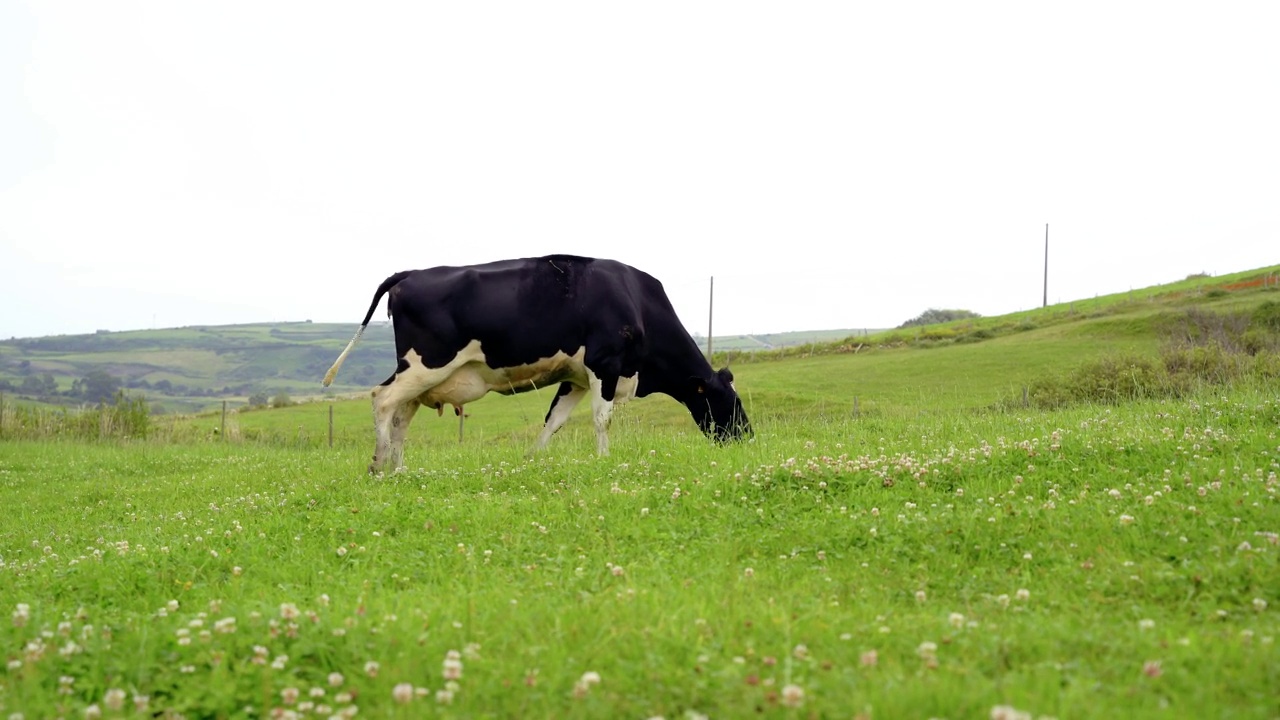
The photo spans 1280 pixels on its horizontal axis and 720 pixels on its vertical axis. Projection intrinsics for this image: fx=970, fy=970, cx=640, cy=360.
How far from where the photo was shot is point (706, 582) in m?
6.68

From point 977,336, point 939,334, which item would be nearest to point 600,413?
point 977,336

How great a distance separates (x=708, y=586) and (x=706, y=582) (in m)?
0.16

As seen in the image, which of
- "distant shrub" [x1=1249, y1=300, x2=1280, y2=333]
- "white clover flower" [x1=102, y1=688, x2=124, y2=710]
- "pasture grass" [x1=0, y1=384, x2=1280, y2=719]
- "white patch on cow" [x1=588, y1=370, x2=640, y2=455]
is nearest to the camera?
"white clover flower" [x1=102, y1=688, x2=124, y2=710]

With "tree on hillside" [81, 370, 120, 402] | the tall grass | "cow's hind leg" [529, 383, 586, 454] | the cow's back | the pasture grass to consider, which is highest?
the cow's back

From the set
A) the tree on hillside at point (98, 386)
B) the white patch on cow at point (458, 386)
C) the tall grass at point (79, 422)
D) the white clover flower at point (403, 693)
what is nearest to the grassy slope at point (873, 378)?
the tall grass at point (79, 422)

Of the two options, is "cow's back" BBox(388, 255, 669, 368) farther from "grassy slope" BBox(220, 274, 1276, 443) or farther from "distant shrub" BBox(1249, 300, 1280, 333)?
"distant shrub" BBox(1249, 300, 1280, 333)

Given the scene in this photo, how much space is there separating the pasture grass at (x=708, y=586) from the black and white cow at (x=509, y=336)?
1202 mm

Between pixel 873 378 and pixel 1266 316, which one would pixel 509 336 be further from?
pixel 1266 316

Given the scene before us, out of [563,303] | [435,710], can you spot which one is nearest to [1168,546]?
[435,710]

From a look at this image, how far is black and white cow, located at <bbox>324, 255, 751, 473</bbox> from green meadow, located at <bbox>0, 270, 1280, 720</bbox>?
0.98m

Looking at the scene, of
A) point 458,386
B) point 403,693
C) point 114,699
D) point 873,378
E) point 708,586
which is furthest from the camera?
point 873,378

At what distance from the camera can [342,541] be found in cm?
870

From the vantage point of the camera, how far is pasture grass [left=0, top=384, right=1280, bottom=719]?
4.50 metres

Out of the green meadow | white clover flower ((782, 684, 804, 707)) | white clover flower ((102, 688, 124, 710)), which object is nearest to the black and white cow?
the green meadow
